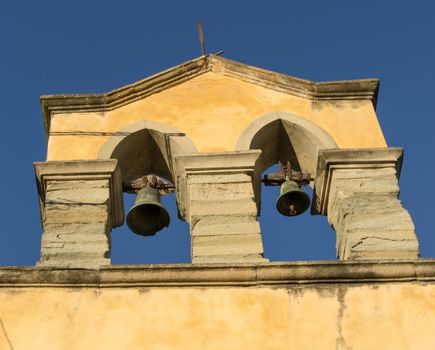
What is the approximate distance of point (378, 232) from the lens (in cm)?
924

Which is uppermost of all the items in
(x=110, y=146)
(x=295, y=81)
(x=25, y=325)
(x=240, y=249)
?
(x=295, y=81)

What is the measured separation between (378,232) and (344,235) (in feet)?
0.98

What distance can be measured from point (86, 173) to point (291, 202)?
1634mm

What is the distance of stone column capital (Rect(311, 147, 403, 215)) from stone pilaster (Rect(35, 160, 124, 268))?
1.59 meters

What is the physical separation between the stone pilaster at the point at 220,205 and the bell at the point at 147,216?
0.59 ft

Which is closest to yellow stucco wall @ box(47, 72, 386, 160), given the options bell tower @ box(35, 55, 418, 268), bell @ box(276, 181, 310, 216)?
bell tower @ box(35, 55, 418, 268)

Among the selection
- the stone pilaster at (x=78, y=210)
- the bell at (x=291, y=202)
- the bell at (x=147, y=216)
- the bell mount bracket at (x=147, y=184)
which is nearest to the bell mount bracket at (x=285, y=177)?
the bell at (x=291, y=202)

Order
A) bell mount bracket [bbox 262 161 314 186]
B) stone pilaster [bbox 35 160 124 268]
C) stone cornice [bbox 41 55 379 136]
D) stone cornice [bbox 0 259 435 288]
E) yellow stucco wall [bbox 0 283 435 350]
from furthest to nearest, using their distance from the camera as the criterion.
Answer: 1. stone cornice [bbox 41 55 379 136]
2. bell mount bracket [bbox 262 161 314 186]
3. stone pilaster [bbox 35 160 124 268]
4. stone cornice [bbox 0 259 435 288]
5. yellow stucco wall [bbox 0 283 435 350]

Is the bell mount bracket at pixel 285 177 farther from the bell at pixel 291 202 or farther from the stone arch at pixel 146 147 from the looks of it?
the stone arch at pixel 146 147

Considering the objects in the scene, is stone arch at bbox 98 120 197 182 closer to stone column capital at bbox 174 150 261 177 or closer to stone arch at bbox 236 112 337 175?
stone column capital at bbox 174 150 261 177

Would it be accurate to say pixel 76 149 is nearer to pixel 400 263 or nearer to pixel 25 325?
pixel 25 325

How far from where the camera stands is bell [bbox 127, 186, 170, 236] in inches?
390

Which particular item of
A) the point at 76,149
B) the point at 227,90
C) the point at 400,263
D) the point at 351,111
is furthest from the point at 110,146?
the point at 400,263

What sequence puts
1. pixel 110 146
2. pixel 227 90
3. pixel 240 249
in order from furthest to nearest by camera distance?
pixel 227 90, pixel 110 146, pixel 240 249
